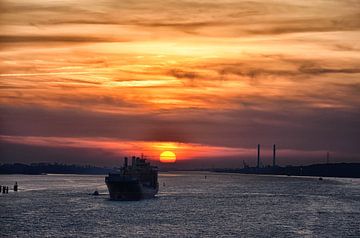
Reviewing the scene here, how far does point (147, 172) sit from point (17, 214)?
63851 millimetres

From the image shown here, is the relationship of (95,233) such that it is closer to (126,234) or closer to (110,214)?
(126,234)

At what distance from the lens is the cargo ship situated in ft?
479

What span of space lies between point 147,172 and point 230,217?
67.3 meters

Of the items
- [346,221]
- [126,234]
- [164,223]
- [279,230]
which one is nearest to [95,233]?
[126,234]

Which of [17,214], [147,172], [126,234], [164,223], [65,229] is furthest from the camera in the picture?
[147,172]

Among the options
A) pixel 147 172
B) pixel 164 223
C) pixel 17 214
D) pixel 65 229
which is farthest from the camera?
pixel 147 172

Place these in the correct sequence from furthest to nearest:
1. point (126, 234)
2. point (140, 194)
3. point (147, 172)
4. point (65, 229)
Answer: point (147, 172)
point (140, 194)
point (65, 229)
point (126, 234)

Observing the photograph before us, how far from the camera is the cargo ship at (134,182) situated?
146 meters

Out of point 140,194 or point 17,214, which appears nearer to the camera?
point 17,214

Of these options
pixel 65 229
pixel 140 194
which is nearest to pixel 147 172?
pixel 140 194

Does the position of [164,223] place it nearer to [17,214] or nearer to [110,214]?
[110,214]

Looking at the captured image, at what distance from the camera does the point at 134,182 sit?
145 metres

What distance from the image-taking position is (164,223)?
88.0 m

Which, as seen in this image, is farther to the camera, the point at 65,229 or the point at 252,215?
the point at 252,215
